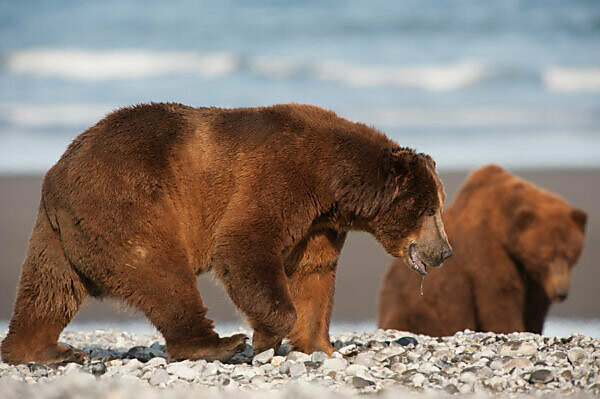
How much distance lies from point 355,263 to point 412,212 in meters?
11.6

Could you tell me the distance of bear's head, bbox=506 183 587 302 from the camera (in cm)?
980

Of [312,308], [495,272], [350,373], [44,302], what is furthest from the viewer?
[495,272]

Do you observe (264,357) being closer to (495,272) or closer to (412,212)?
(412,212)

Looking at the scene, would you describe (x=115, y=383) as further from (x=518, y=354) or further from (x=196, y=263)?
(x=518, y=354)

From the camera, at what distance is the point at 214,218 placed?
604cm

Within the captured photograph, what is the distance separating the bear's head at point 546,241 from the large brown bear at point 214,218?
3945mm

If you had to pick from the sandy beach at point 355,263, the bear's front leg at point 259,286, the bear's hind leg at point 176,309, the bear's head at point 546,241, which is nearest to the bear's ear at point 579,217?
the bear's head at point 546,241

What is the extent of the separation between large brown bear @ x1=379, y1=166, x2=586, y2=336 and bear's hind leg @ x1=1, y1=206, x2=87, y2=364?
14.4 ft

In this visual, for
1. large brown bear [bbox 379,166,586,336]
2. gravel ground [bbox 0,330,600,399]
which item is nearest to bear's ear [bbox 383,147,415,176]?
gravel ground [bbox 0,330,600,399]

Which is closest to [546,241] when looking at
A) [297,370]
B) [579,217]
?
[579,217]

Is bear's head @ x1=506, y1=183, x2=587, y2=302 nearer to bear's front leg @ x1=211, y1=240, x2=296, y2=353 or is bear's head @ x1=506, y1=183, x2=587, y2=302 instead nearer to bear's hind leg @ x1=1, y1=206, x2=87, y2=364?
bear's front leg @ x1=211, y1=240, x2=296, y2=353

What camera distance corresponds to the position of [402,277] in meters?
9.70

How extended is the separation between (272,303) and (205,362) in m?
0.60

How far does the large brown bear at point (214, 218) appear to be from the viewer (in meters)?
5.75
